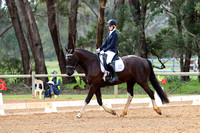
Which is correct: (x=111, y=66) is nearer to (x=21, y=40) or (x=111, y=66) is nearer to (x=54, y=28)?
(x=54, y=28)

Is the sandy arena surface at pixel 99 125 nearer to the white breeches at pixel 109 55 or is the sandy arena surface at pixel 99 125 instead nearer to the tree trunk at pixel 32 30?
the white breeches at pixel 109 55

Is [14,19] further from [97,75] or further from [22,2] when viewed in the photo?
[97,75]

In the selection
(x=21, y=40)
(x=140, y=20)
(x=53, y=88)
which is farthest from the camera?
(x=21, y=40)

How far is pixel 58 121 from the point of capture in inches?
302

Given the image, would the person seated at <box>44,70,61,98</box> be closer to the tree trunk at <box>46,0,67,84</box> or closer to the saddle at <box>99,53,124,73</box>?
the saddle at <box>99,53,124,73</box>

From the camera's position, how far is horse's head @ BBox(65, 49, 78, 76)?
8016mm

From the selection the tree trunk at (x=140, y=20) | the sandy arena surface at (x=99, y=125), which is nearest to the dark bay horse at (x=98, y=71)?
the sandy arena surface at (x=99, y=125)

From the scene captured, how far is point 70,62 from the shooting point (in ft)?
26.4

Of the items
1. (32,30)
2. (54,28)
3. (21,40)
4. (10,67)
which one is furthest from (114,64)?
(10,67)

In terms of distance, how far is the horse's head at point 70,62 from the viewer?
26.3ft

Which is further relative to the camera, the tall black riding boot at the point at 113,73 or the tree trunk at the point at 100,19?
the tree trunk at the point at 100,19

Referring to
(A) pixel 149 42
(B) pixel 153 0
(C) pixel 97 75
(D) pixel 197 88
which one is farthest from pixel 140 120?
(A) pixel 149 42

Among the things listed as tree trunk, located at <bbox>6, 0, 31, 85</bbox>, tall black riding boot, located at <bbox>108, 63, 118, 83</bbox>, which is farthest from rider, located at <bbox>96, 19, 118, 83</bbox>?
tree trunk, located at <bbox>6, 0, 31, 85</bbox>

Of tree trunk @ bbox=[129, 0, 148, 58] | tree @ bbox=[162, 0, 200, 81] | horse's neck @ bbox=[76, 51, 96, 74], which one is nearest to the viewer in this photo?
horse's neck @ bbox=[76, 51, 96, 74]
